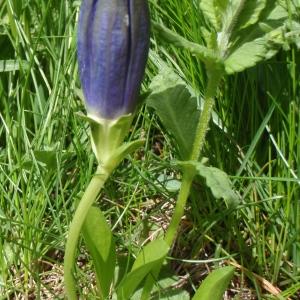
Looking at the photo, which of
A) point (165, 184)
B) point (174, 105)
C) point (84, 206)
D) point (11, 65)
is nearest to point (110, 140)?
point (84, 206)

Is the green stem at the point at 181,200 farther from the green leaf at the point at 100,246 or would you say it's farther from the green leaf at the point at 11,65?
the green leaf at the point at 11,65

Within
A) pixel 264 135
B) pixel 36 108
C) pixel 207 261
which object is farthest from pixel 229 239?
pixel 36 108

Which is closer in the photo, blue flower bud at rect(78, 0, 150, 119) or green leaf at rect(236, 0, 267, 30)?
blue flower bud at rect(78, 0, 150, 119)

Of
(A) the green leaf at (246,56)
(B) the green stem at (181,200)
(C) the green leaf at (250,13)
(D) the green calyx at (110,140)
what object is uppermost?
(C) the green leaf at (250,13)

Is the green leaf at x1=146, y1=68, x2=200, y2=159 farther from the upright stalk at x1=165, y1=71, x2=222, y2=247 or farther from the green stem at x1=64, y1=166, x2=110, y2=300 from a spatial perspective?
the green stem at x1=64, y1=166, x2=110, y2=300

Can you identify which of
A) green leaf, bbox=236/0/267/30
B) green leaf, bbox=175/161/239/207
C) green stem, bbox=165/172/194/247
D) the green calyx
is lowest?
green stem, bbox=165/172/194/247

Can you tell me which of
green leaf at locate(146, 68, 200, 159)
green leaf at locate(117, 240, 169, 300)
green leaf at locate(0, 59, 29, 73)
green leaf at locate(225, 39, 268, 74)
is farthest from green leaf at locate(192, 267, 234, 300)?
green leaf at locate(0, 59, 29, 73)

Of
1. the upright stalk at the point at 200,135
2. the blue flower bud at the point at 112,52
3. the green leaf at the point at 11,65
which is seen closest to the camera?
the blue flower bud at the point at 112,52

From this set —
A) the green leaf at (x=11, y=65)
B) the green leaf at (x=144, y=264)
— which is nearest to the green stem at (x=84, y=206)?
the green leaf at (x=144, y=264)
